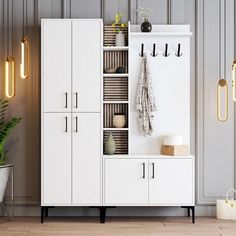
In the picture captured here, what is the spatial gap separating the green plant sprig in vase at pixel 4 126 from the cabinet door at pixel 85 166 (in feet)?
2.21

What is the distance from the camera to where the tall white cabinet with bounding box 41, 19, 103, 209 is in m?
5.39

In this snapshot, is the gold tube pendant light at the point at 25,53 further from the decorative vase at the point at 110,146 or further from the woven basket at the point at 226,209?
the woven basket at the point at 226,209

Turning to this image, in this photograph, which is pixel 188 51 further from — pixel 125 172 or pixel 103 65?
pixel 125 172

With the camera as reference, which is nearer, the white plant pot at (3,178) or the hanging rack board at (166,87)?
the white plant pot at (3,178)

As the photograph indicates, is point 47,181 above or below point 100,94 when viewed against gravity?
below

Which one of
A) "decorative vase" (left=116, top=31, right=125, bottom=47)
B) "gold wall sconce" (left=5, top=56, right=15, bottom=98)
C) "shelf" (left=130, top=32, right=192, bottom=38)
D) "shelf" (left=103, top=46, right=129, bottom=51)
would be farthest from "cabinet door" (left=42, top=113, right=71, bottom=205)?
"shelf" (left=130, top=32, right=192, bottom=38)

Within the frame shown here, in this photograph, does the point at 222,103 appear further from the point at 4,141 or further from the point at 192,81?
the point at 4,141

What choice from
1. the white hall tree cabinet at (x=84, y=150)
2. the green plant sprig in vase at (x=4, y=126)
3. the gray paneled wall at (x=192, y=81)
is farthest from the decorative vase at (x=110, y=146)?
the green plant sprig in vase at (x=4, y=126)

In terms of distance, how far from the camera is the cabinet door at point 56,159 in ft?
17.7

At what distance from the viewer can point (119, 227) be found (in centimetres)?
526

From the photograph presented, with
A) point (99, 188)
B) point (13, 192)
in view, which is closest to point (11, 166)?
point (13, 192)

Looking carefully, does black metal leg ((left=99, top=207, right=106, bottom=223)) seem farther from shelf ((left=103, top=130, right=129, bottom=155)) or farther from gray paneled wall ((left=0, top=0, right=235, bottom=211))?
gray paneled wall ((left=0, top=0, right=235, bottom=211))

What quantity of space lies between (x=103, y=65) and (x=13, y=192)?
1704 millimetres

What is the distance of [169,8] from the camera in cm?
585
